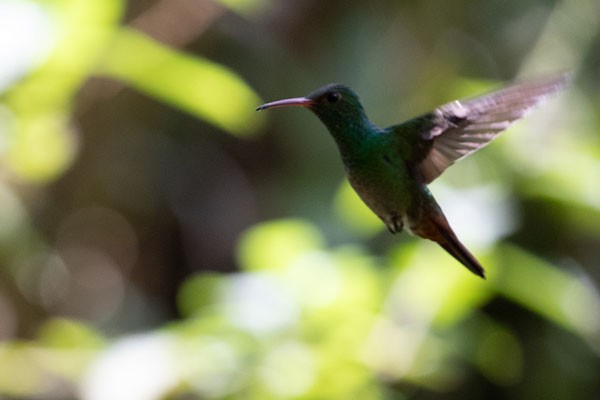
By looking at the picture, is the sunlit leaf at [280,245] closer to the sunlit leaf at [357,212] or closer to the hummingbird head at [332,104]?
the sunlit leaf at [357,212]

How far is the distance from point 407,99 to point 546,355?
75 centimetres

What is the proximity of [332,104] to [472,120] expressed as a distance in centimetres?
14

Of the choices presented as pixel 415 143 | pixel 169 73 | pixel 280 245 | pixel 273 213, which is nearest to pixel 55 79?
pixel 169 73

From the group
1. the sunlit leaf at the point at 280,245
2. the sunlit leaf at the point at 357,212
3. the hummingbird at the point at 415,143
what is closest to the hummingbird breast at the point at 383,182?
the hummingbird at the point at 415,143

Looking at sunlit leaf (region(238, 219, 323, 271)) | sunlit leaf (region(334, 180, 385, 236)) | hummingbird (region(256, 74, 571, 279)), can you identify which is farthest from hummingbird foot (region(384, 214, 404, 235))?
sunlit leaf (region(238, 219, 323, 271))

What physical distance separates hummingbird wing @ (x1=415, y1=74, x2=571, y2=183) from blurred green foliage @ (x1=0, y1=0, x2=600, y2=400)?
517 millimetres

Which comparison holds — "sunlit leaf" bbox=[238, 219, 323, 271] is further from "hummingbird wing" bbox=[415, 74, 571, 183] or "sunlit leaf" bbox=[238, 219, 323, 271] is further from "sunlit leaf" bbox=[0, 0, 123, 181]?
"hummingbird wing" bbox=[415, 74, 571, 183]

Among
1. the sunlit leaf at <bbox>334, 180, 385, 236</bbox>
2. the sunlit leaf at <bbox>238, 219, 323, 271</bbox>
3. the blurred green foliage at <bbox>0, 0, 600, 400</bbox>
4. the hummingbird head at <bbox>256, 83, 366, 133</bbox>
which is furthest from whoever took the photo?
the sunlit leaf at <bbox>238, 219, 323, 271</bbox>

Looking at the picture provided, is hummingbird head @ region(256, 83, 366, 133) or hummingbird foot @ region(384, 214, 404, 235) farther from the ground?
hummingbird head @ region(256, 83, 366, 133)

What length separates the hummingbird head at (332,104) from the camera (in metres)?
0.55

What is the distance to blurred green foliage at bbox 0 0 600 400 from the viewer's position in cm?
132

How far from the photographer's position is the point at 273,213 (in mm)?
2361

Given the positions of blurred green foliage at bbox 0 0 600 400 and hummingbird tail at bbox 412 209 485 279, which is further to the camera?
blurred green foliage at bbox 0 0 600 400

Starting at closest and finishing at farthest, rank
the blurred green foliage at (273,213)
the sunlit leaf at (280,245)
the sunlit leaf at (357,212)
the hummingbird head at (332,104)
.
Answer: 1. the hummingbird head at (332,104)
2. the sunlit leaf at (357,212)
3. the blurred green foliage at (273,213)
4. the sunlit leaf at (280,245)
